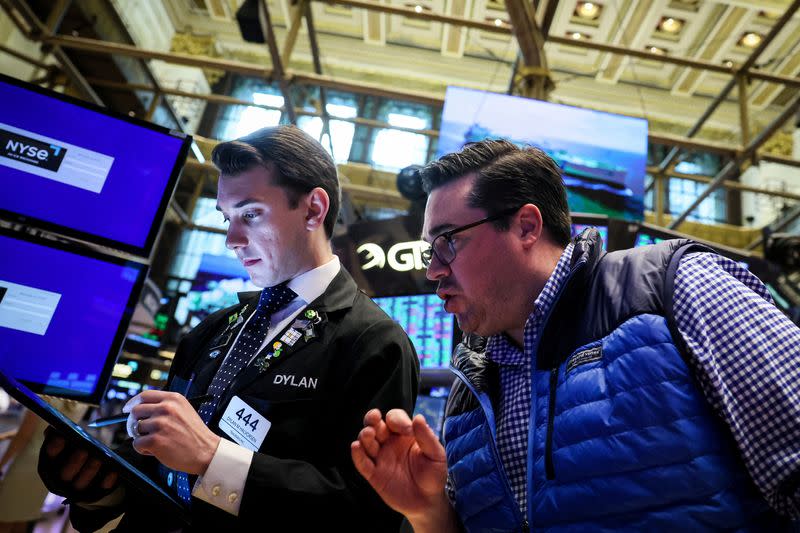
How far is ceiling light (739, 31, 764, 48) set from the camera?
39.1ft

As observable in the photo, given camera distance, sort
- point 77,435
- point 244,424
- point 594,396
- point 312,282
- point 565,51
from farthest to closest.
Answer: point 565,51 → point 312,282 → point 244,424 → point 594,396 → point 77,435

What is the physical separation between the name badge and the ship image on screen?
2014 mm

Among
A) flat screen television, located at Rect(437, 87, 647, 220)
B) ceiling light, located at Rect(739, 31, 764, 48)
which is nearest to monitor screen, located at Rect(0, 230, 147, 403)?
flat screen television, located at Rect(437, 87, 647, 220)

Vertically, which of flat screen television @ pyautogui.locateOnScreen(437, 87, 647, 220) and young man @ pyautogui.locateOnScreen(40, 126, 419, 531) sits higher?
flat screen television @ pyautogui.locateOnScreen(437, 87, 647, 220)

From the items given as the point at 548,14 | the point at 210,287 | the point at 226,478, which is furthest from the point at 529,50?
the point at 210,287

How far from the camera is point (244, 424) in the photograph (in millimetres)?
1505

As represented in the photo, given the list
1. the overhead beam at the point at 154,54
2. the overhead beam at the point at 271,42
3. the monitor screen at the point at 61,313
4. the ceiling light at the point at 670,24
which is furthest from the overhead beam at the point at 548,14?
the ceiling light at the point at 670,24

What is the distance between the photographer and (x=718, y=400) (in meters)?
1.13

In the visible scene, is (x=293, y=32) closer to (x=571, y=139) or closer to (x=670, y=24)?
(x=571, y=139)

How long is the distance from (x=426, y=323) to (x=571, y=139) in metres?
2.47

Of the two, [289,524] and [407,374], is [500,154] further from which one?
[289,524]

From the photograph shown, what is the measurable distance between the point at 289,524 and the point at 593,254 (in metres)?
1.05

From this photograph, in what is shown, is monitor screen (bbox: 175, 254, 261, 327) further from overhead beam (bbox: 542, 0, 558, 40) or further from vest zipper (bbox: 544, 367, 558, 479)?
vest zipper (bbox: 544, 367, 558, 479)

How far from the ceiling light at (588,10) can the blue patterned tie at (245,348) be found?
40.4ft
